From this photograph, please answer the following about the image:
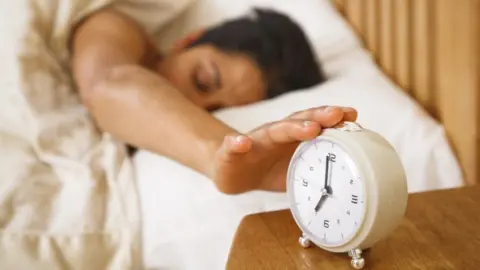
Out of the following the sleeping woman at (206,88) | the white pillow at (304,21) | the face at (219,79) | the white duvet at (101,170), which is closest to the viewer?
the sleeping woman at (206,88)

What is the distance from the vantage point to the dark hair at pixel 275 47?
1088 mm

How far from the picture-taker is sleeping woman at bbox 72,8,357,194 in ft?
2.12

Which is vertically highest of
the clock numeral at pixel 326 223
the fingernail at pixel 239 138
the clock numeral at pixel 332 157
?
the clock numeral at pixel 332 157

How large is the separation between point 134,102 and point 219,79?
25 cm

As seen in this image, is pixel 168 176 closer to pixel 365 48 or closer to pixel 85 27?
pixel 85 27

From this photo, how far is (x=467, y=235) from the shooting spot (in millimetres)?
603

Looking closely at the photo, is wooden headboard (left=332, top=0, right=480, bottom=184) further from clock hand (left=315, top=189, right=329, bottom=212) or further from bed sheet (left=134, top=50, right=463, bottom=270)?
clock hand (left=315, top=189, right=329, bottom=212)

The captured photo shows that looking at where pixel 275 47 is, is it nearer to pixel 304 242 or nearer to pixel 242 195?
pixel 242 195

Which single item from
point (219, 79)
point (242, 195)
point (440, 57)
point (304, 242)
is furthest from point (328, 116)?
point (219, 79)

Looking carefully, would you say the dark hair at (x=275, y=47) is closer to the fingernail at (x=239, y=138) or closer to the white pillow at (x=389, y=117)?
the white pillow at (x=389, y=117)

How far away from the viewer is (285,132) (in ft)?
1.99

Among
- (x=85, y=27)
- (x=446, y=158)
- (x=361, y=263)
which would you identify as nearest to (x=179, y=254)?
(x=361, y=263)

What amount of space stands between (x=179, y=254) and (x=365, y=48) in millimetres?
615

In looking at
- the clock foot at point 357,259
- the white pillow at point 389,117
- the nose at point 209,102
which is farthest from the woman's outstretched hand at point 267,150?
the nose at point 209,102
